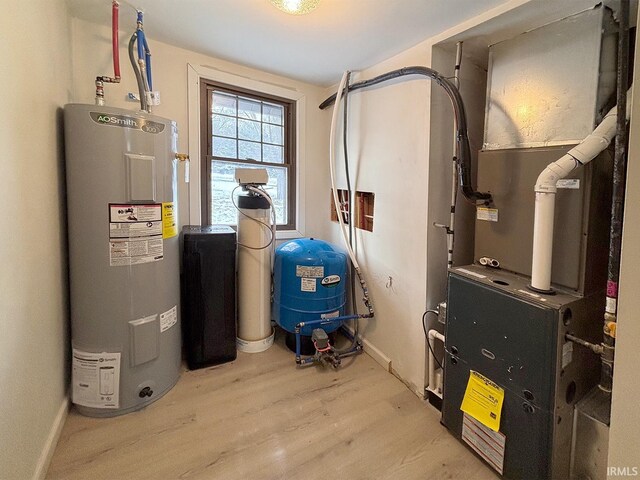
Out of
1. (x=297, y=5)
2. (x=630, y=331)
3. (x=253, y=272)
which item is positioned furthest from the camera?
(x=253, y=272)

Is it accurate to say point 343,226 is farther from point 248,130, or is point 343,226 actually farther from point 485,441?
point 485,441

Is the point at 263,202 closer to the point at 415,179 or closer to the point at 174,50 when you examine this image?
the point at 415,179

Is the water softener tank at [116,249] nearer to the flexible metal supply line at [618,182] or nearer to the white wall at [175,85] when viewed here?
the white wall at [175,85]

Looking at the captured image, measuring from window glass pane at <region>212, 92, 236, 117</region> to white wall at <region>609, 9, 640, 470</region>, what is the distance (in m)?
2.44

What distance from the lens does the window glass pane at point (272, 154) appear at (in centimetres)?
273

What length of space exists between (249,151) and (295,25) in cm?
110

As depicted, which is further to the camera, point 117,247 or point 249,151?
point 249,151

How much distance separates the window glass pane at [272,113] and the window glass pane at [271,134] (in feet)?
0.16

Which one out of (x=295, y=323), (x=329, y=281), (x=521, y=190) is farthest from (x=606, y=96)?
(x=295, y=323)

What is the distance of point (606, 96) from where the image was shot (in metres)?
1.21

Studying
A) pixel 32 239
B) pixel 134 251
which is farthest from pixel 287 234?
pixel 32 239

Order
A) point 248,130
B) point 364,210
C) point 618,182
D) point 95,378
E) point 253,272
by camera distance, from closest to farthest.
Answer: point 618,182
point 95,378
point 253,272
point 364,210
point 248,130

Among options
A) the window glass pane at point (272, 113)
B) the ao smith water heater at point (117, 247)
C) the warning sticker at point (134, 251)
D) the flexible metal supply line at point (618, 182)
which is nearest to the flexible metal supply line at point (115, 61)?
the ao smith water heater at point (117, 247)

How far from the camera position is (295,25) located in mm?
1799
